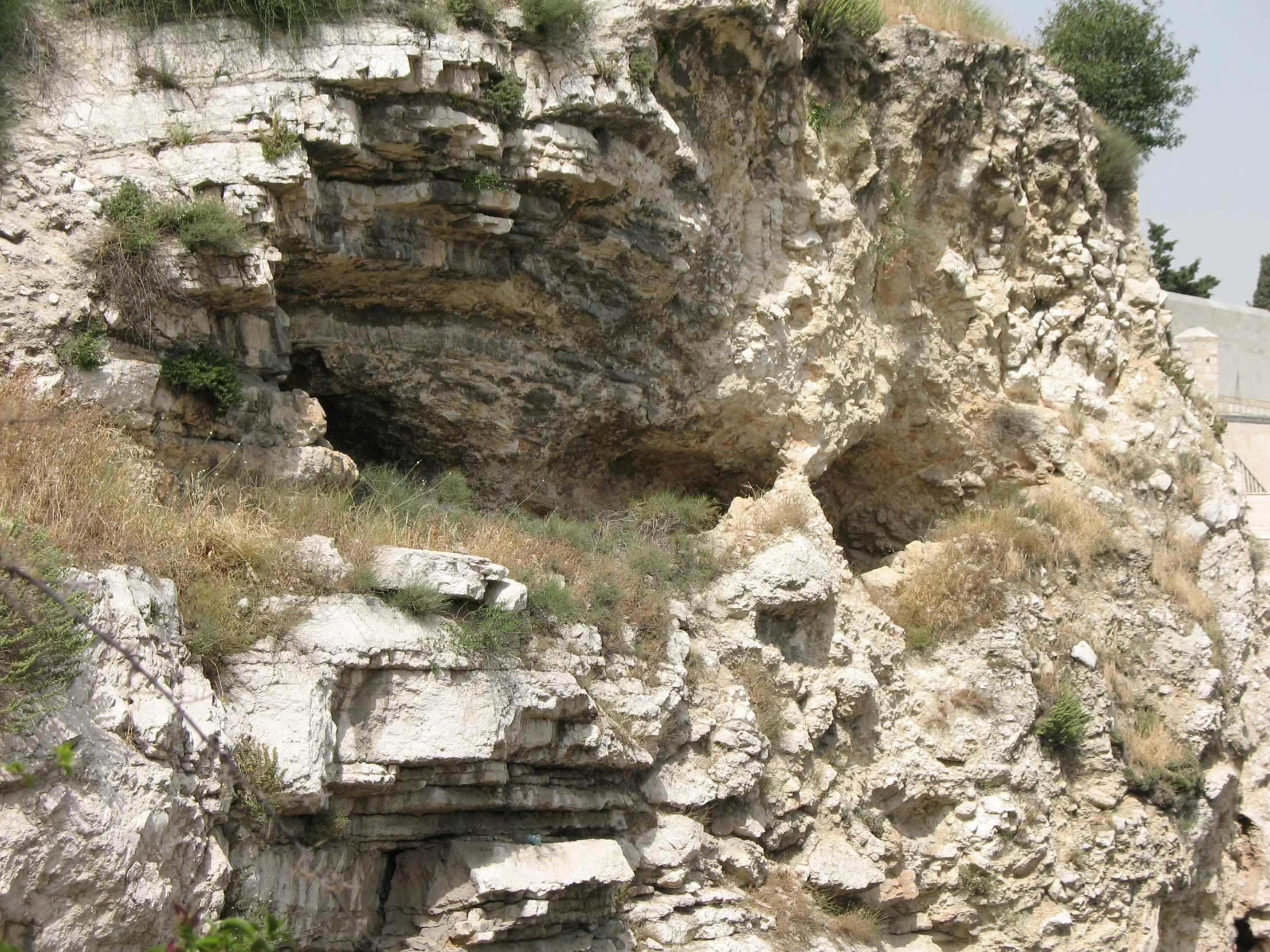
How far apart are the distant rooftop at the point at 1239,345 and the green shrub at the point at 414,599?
24363 millimetres

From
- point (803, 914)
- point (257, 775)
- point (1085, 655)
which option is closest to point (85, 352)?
point (257, 775)

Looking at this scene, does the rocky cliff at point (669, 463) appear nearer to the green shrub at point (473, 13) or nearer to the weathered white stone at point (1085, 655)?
the weathered white stone at point (1085, 655)

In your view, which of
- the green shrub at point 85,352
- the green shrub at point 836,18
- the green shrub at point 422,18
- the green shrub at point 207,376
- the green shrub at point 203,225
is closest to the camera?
the green shrub at point 85,352

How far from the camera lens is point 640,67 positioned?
820 cm

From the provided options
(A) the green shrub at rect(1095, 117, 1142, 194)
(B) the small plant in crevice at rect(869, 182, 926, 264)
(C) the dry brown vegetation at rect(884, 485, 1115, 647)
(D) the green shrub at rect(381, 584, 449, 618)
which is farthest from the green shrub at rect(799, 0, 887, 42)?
(D) the green shrub at rect(381, 584, 449, 618)

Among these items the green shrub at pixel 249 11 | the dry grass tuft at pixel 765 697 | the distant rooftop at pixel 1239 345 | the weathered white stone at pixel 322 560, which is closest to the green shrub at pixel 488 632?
the weathered white stone at pixel 322 560

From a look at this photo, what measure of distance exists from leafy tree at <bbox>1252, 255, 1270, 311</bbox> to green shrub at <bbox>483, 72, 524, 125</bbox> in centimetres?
3270

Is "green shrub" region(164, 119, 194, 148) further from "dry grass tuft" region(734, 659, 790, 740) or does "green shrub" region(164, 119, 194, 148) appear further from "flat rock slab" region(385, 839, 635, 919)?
"dry grass tuft" region(734, 659, 790, 740)

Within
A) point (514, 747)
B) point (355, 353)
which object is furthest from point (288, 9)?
point (514, 747)

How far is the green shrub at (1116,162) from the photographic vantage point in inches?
522

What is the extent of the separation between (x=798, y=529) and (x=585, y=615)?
107 inches

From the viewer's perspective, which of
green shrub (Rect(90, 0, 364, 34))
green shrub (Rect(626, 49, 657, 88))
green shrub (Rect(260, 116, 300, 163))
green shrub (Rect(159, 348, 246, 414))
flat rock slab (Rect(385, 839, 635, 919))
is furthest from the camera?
green shrub (Rect(626, 49, 657, 88))

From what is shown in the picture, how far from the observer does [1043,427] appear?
36.7 feet

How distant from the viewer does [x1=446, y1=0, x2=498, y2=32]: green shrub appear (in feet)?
25.2
